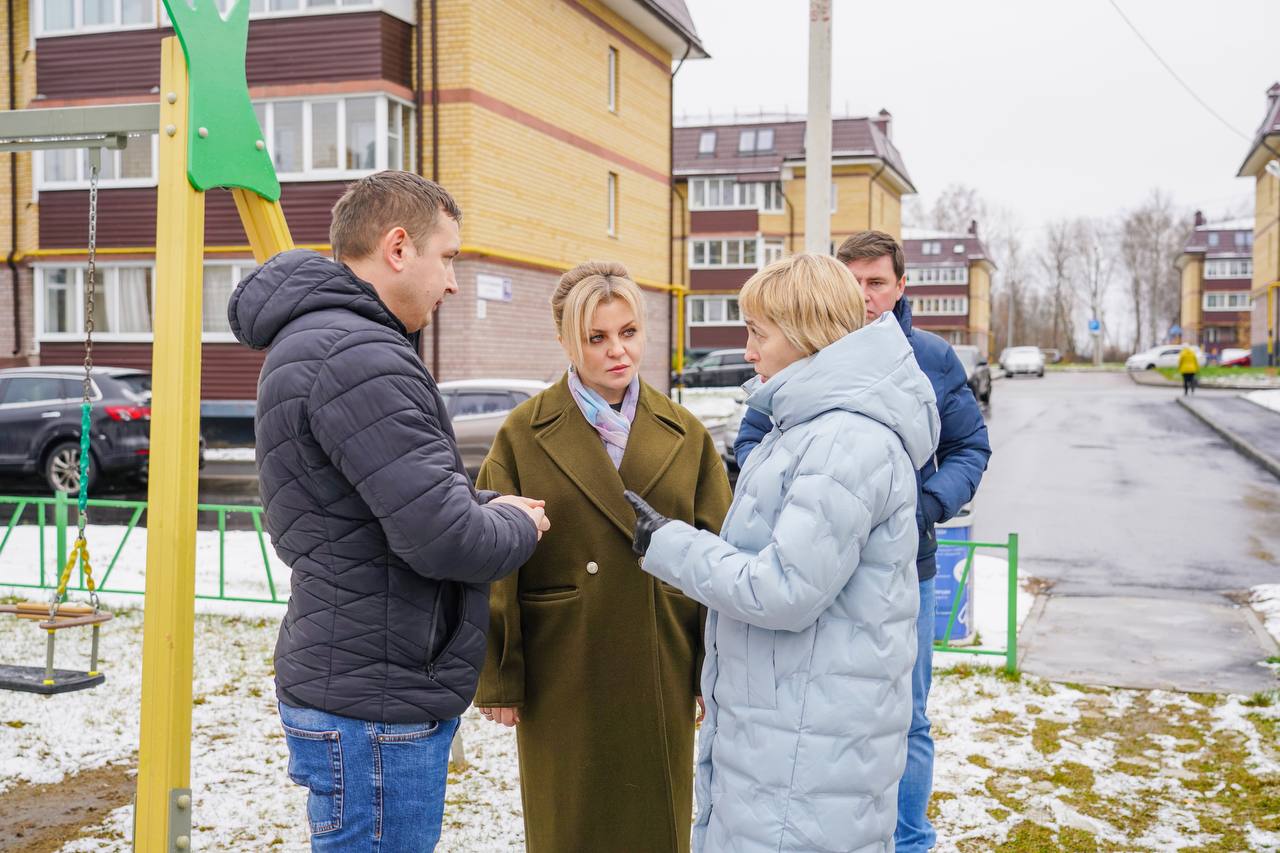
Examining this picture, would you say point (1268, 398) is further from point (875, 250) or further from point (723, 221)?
point (875, 250)

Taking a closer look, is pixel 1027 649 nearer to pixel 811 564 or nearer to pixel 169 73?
pixel 811 564

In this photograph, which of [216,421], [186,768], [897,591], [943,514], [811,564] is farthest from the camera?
[216,421]

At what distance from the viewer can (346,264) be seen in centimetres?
244

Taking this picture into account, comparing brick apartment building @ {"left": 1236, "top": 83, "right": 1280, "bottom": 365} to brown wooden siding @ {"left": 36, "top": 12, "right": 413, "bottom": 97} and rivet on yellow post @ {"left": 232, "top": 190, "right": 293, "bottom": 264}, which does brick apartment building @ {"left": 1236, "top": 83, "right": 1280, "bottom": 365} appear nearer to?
brown wooden siding @ {"left": 36, "top": 12, "right": 413, "bottom": 97}

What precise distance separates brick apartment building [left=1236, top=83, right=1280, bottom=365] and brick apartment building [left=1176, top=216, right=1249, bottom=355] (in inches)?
1117

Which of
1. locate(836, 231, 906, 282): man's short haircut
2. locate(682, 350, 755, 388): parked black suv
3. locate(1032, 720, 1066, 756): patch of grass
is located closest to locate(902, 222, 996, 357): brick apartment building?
locate(682, 350, 755, 388): parked black suv

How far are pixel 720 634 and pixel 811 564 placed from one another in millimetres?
374

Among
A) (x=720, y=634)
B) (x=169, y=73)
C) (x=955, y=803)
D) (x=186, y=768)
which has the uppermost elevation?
(x=169, y=73)

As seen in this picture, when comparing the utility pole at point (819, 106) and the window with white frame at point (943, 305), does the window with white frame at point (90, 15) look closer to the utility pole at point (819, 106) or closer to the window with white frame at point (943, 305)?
the utility pole at point (819, 106)

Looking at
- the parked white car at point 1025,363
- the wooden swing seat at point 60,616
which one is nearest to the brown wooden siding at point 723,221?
the parked white car at point 1025,363

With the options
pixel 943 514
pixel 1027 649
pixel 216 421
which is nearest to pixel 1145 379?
pixel 216 421

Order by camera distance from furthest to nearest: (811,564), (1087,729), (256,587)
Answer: (256,587) → (1087,729) → (811,564)

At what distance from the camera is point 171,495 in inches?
116

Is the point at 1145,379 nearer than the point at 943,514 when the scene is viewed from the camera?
No
